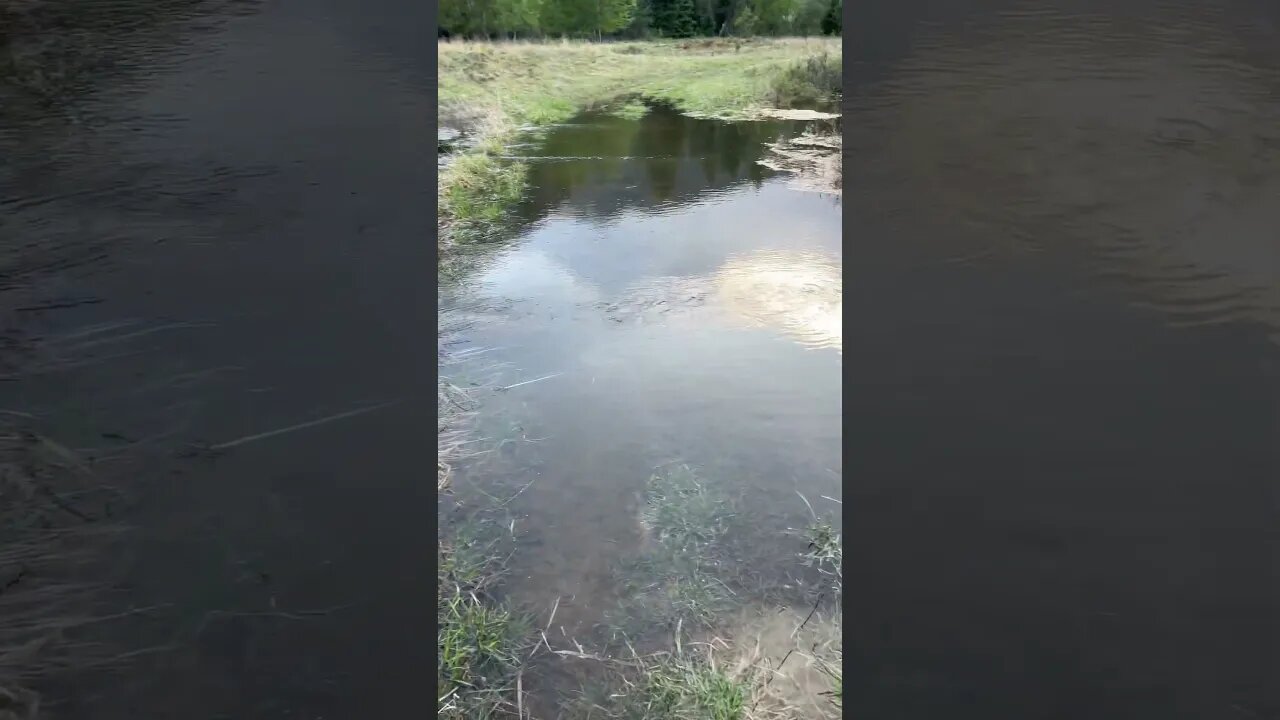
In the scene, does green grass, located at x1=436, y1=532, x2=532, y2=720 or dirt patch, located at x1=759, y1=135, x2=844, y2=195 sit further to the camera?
dirt patch, located at x1=759, y1=135, x2=844, y2=195

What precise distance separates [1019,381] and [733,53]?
7.48ft

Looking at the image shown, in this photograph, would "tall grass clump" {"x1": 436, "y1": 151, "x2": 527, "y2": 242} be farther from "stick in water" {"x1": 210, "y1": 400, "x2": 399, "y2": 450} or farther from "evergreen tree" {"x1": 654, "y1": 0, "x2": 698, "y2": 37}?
"stick in water" {"x1": 210, "y1": 400, "x2": 399, "y2": 450}

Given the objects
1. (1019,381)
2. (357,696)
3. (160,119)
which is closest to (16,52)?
(160,119)

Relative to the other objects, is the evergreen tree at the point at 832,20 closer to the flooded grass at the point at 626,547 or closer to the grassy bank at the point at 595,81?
the grassy bank at the point at 595,81

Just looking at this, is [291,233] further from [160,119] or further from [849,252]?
[849,252]

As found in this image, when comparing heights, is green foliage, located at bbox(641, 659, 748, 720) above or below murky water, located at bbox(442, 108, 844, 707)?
below

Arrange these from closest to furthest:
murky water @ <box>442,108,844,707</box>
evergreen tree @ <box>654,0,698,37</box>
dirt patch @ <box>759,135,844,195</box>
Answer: murky water @ <box>442,108,844,707</box>
dirt patch @ <box>759,135,844,195</box>
evergreen tree @ <box>654,0,698,37</box>

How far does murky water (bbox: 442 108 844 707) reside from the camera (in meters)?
1.41

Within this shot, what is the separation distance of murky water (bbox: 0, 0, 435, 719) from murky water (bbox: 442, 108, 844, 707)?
66 cm

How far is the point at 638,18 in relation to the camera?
2.46 metres

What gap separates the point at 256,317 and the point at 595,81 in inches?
94.1

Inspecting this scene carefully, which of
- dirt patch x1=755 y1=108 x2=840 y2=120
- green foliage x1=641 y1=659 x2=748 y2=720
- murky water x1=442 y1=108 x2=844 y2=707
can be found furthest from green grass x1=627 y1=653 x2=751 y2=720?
dirt patch x1=755 y1=108 x2=840 y2=120

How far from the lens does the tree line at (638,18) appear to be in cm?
250

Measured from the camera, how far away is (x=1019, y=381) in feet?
1.94
